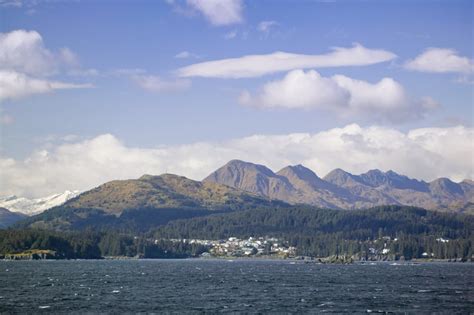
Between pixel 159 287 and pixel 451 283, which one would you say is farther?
pixel 451 283

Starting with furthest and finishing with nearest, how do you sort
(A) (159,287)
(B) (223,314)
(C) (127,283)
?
(C) (127,283), (A) (159,287), (B) (223,314)

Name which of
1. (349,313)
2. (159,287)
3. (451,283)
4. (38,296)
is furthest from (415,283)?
(38,296)

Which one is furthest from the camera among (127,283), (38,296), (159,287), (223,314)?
(127,283)

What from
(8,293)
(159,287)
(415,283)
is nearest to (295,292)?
(159,287)

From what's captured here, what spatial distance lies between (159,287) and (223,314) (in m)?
52.2

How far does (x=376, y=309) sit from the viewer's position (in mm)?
105438

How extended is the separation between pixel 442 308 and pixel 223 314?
3212 centimetres

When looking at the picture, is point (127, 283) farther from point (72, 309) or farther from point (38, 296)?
point (72, 309)

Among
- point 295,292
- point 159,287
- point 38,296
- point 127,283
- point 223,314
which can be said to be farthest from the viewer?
point 127,283

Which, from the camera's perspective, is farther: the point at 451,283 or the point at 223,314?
the point at 451,283

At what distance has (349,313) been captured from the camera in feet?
330

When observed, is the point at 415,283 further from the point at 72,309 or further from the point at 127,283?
the point at 72,309

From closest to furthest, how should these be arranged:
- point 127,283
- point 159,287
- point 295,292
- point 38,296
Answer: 1. point 38,296
2. point 295,292
3. point 159,287
4. point 127,283

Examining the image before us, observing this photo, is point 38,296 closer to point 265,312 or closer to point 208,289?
point 208,289
